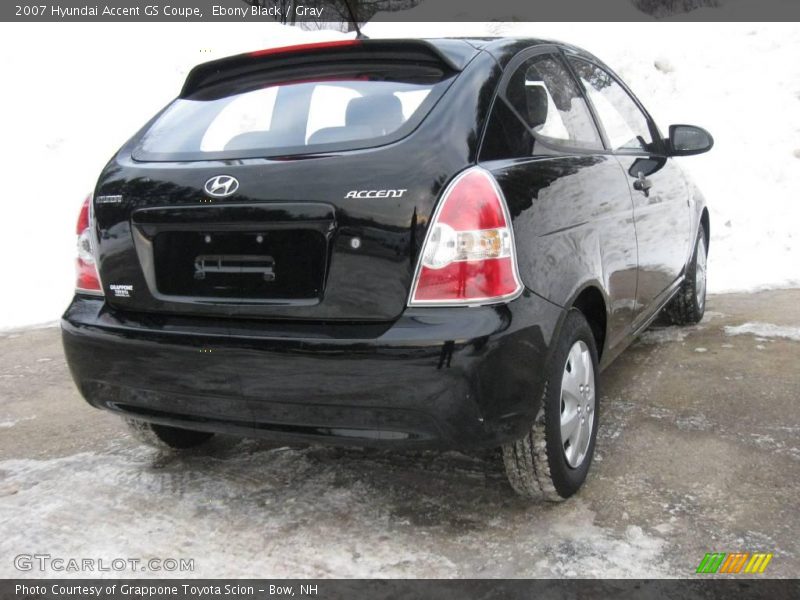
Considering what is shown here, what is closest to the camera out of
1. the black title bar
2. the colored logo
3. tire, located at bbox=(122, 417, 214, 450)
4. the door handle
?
the colored logo

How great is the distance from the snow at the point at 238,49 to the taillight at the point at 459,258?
4.90 meters

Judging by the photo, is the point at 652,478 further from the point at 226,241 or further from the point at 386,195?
the point at 226,241

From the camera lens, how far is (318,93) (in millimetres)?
2830

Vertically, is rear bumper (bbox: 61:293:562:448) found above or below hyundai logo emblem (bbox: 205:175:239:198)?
below

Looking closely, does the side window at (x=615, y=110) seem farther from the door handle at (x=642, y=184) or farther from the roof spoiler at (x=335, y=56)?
the roof spoiler at (x=335, y=56)

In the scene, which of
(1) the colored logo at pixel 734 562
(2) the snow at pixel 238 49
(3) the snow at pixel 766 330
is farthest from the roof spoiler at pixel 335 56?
(2) the snow at pixel 238 49

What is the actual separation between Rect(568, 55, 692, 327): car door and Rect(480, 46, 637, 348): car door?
0.16m

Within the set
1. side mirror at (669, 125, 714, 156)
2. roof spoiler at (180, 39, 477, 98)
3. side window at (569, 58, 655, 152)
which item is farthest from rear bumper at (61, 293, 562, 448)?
side mirror at (669, 125, 714, 156)

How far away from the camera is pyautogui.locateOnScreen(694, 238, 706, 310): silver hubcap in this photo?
493cm

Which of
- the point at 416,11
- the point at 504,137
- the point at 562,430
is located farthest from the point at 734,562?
the point at 416,11

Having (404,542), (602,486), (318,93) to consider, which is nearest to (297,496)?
(404,542)

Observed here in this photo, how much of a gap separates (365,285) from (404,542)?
871 mm

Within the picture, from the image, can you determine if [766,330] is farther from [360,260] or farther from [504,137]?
[360,260]

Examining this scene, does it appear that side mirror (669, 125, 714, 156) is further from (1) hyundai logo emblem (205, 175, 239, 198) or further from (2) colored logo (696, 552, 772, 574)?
(1) hyundai logo emblem (205, 175, 239, 198)
